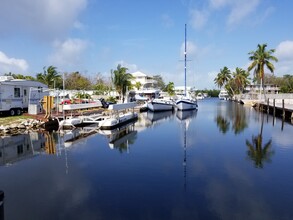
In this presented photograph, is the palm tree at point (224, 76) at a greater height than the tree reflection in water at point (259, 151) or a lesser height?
greater

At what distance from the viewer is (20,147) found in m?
17.0

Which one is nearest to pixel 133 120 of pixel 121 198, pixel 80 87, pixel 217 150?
pixel 217 150

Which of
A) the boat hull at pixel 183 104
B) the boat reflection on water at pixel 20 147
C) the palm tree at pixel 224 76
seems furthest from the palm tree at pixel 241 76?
the boat reflection on water at pixel 20 147

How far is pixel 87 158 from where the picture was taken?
14414mm

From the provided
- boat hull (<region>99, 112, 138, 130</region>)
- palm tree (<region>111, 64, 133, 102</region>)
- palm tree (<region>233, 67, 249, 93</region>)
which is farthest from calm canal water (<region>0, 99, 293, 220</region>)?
palm tree (<region>233, 67, 249, 93</region>)

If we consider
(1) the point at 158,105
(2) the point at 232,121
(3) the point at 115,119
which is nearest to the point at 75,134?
(3) the point at 115,119

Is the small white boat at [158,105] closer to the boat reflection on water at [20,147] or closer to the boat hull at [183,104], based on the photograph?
the boat hull at [183,104]

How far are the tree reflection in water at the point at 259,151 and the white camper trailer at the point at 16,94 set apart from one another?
A: 67.6 feet

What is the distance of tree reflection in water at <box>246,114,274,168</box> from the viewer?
14.1 m

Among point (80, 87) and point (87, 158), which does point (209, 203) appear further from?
point (80, 87)

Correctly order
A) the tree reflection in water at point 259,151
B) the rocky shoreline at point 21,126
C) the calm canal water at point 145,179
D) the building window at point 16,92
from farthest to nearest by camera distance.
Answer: the building window at point 16,92 < the rocky shoreline at point 21,126 < the tree reflection in water at point 259,151 < the calm canal water at point 145,179

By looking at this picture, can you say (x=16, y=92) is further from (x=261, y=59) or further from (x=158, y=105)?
(x=261, y=59)

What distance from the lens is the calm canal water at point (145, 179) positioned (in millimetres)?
7949

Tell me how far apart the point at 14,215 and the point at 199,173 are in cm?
726
